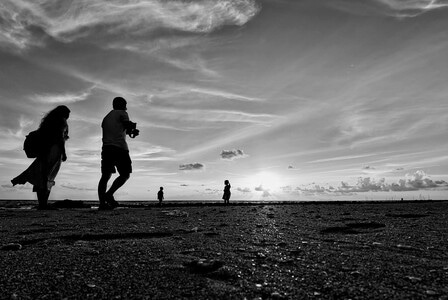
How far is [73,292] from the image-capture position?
1.95m

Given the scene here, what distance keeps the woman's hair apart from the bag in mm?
256

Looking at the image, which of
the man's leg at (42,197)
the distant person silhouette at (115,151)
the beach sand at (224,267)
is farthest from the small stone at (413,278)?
the man's leg at (42,197)

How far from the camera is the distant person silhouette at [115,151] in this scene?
8.67 meters

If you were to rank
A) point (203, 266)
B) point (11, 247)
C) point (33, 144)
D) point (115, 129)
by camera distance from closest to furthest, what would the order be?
point (203, 266)
point (11, 247)
point (115, 129)
point (33, 144)

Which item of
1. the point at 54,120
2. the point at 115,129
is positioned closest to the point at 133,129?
the point at 115,129

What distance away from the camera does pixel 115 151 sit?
873 cm

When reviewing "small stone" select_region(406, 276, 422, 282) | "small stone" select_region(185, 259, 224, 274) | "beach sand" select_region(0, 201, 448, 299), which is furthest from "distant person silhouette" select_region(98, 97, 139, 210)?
"small stone" select_region(406, 276, 422, 282)

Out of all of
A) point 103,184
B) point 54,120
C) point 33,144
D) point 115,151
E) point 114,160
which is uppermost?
point 54,120

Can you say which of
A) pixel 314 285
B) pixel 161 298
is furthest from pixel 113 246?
pixel 314 285

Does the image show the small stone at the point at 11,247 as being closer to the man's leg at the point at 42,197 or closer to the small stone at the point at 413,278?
the small stone at the point at 413,278

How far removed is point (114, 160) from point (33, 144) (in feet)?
9.70

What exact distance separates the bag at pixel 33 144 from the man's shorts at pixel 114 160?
2.52 meters

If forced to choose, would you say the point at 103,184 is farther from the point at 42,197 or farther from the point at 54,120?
the point at 54,120

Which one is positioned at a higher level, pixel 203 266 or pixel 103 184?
pixel 103 184
